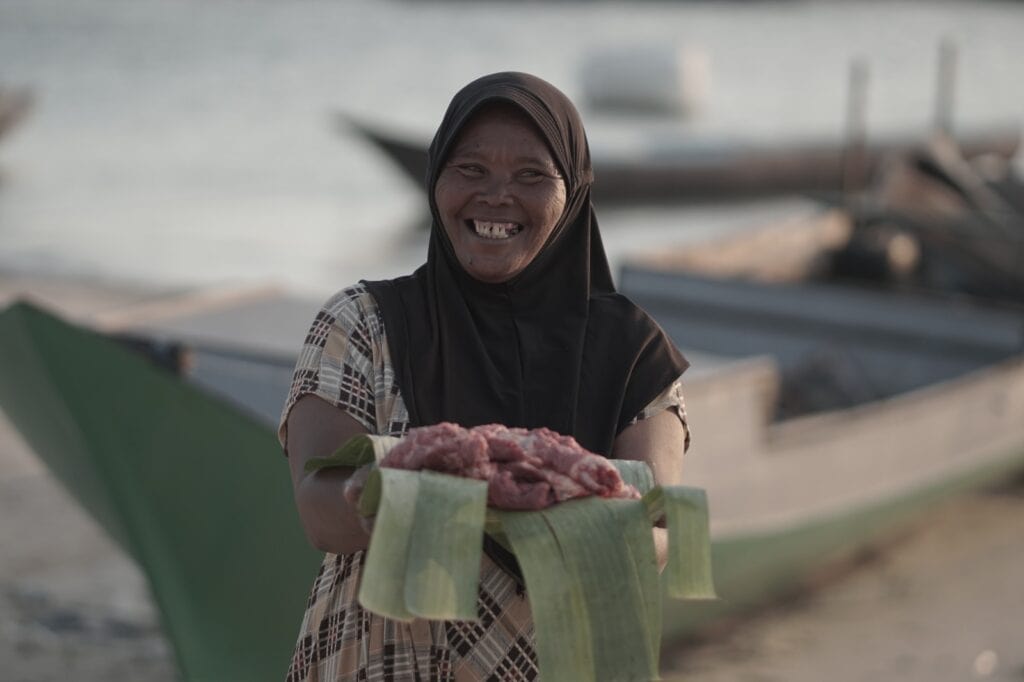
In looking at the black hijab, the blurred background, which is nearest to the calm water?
the blurred background

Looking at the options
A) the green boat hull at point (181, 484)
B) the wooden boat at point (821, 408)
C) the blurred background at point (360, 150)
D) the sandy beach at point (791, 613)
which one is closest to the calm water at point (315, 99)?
the blurred background at point (360, 150)

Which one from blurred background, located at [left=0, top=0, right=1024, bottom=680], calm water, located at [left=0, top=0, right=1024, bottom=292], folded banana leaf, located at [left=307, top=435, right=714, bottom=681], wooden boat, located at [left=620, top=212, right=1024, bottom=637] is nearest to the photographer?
folded banana leaf, located at [left=307, top=435, right=714, bottom=681]

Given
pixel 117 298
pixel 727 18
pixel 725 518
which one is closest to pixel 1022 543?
pixel 725 518

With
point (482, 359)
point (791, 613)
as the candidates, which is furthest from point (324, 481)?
point (791, 613)

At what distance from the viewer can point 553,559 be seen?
1.77 meters

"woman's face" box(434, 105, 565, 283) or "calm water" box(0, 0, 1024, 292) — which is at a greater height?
"calm water" box(0, 0, 1024, 292)

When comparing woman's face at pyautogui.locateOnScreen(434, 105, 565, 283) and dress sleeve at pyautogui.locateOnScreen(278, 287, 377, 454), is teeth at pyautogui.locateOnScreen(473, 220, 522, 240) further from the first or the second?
dress sleeve at pyautogui.locateOnScreen(278, 287, 377, 454)

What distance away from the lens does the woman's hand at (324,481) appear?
185 cm

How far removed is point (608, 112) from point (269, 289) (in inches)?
933

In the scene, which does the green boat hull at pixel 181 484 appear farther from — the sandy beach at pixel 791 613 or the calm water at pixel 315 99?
the calm water at pixel 315 99

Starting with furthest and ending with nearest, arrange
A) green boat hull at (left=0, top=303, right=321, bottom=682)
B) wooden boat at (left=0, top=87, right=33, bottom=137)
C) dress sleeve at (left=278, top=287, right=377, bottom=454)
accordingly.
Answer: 1. wooden boat at (left=0, top=87, right=33, bottom=137)
2. green boat hull at (left=0, top=303, right=321, bottom=682)
3. dress sleeve at (left=278, top=287, right=377, bottom=454)

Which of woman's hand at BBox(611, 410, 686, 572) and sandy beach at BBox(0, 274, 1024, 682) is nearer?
woman's hand at BBox(611, 410, 686, 572)

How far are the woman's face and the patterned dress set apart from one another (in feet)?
0.51

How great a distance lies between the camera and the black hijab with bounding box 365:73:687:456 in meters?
1.99
